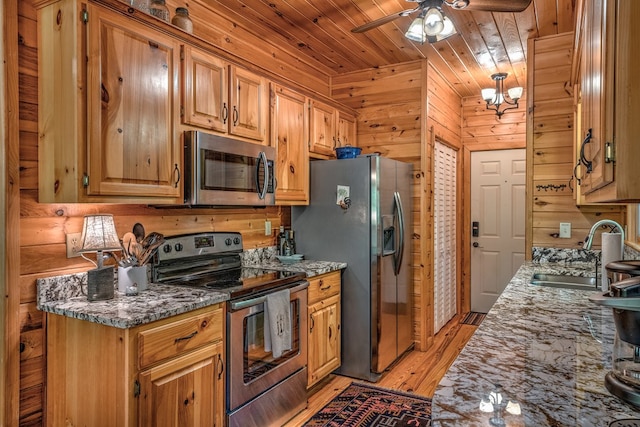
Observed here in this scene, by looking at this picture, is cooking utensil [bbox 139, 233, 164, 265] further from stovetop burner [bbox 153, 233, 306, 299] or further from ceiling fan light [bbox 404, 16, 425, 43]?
ceiling fan light [bbox 404, 16, 425, 43]

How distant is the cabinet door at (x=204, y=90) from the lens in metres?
2.16

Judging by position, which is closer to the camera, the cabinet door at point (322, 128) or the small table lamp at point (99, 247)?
the small table lamp at point (99, 247)

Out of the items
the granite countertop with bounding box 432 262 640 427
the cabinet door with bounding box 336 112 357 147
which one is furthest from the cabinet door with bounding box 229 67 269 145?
the granite countertop with bounding box 432 262 640 427

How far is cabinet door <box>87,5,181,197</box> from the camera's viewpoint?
174cm

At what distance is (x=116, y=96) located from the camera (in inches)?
71.4

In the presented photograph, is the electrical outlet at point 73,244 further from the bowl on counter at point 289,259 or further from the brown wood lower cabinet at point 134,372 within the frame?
the bowl on counter at point 289,259

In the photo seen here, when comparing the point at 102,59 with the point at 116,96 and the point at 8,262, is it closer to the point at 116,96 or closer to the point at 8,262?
the point at 116,96

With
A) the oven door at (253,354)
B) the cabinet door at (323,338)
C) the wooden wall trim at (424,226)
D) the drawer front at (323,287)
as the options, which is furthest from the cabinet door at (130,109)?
the wooden wall trim at (424,226)

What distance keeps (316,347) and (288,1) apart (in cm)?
231

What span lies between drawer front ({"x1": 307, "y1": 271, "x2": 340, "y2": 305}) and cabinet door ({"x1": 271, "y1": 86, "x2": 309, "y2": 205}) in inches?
23.9

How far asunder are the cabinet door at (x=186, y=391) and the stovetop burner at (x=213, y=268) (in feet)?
1.09

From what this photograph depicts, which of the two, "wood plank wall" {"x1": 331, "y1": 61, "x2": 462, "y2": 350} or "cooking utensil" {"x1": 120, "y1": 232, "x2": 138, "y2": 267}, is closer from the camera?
"cooking utensil" {"x1": 120, "y1": 232, "x2": 138, "y2": 267}

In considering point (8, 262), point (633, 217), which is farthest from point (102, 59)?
point (633, 217)

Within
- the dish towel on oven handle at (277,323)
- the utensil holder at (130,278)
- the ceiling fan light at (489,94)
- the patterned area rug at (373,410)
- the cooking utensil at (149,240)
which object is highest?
the ceiling fan light at (489,94)
